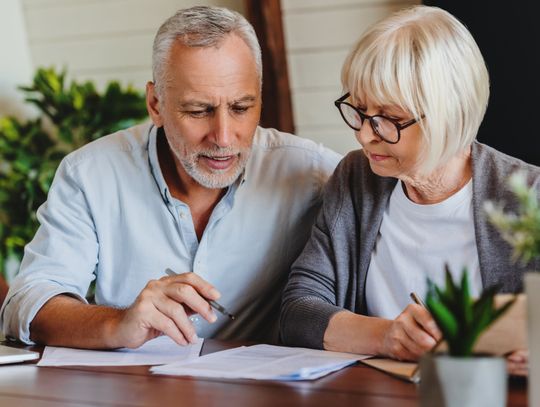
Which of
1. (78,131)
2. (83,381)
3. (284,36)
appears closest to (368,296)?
(83,381)

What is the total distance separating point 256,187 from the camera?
2.30 meters

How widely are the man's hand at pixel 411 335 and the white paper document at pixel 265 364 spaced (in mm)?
73

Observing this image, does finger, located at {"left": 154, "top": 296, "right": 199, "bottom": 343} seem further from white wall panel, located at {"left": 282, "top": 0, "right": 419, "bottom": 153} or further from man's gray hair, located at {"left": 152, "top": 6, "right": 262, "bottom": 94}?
white wall panel, located at {"left": 282, "top": 0, "right": 419, "bottom": 153}

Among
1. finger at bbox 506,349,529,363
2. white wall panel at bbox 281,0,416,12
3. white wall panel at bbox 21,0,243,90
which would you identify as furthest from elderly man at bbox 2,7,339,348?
white wall panel at bbox 21,0,243,90

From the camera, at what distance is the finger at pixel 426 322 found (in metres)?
1.55

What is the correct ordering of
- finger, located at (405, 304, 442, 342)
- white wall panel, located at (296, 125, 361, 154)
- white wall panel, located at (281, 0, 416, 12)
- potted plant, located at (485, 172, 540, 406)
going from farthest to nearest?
white wall panel, located at (296, 125, 361, 154) < white wall panel, located at (281, 0, 416, 12) < finger, located at (405, 304, 442, 342) < potted plant, located at (485, 172, 540, 406)

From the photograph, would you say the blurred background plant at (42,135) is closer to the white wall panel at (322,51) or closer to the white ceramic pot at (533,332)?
the white wall panel at (322,51)

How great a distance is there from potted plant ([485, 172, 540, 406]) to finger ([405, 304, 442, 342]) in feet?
1.47

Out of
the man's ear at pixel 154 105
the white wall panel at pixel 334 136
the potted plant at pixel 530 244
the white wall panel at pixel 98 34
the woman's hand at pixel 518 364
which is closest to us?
the potted plant at pixel 530 244

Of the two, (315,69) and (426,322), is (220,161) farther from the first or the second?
(315,69)

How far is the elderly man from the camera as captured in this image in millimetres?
2137

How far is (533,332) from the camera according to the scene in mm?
1089

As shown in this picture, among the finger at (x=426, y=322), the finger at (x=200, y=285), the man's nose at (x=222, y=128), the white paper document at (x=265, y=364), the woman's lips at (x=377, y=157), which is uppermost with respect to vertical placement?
the man's nose at (x=222, y=128)

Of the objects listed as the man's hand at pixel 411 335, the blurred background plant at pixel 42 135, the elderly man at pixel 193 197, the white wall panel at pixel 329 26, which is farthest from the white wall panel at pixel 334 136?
the man's hand at pixel 411 335
